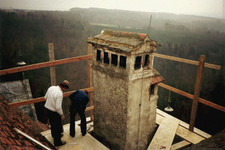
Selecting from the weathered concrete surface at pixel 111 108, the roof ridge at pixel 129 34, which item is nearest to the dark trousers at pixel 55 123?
the weathered concrete surface at pixel 111 108

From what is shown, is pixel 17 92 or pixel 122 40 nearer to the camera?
pixel 122 40

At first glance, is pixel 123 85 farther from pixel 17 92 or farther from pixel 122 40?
pixel 17 92

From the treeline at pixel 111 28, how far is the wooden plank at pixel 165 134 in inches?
336

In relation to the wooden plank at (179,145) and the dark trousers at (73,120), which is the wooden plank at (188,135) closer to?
the wooden plank at (179,145)

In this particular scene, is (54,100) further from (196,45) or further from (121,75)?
(196,45)

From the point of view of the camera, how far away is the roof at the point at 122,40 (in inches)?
146

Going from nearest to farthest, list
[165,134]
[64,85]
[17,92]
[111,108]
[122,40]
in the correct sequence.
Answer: [64,85] → [122,40] → [111,108] → [165,134] → [17,92]

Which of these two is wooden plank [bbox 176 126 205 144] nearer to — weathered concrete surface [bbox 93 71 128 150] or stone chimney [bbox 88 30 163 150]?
stone chimney [bbox 88 30 163 150]

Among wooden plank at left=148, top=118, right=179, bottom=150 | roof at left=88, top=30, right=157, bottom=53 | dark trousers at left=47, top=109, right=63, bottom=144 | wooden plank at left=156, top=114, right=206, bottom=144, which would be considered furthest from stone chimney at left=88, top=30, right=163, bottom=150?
wooden plank at left=156, top=114, right=206, bottom=144

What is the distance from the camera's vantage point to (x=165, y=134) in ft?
18.0

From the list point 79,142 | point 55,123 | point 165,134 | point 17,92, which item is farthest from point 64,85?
point 17,92

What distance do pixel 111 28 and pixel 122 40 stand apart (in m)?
12.7

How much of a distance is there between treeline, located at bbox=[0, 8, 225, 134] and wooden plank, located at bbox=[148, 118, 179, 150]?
8.52 m

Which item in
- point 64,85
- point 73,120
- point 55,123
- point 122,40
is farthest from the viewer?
point 73,120
